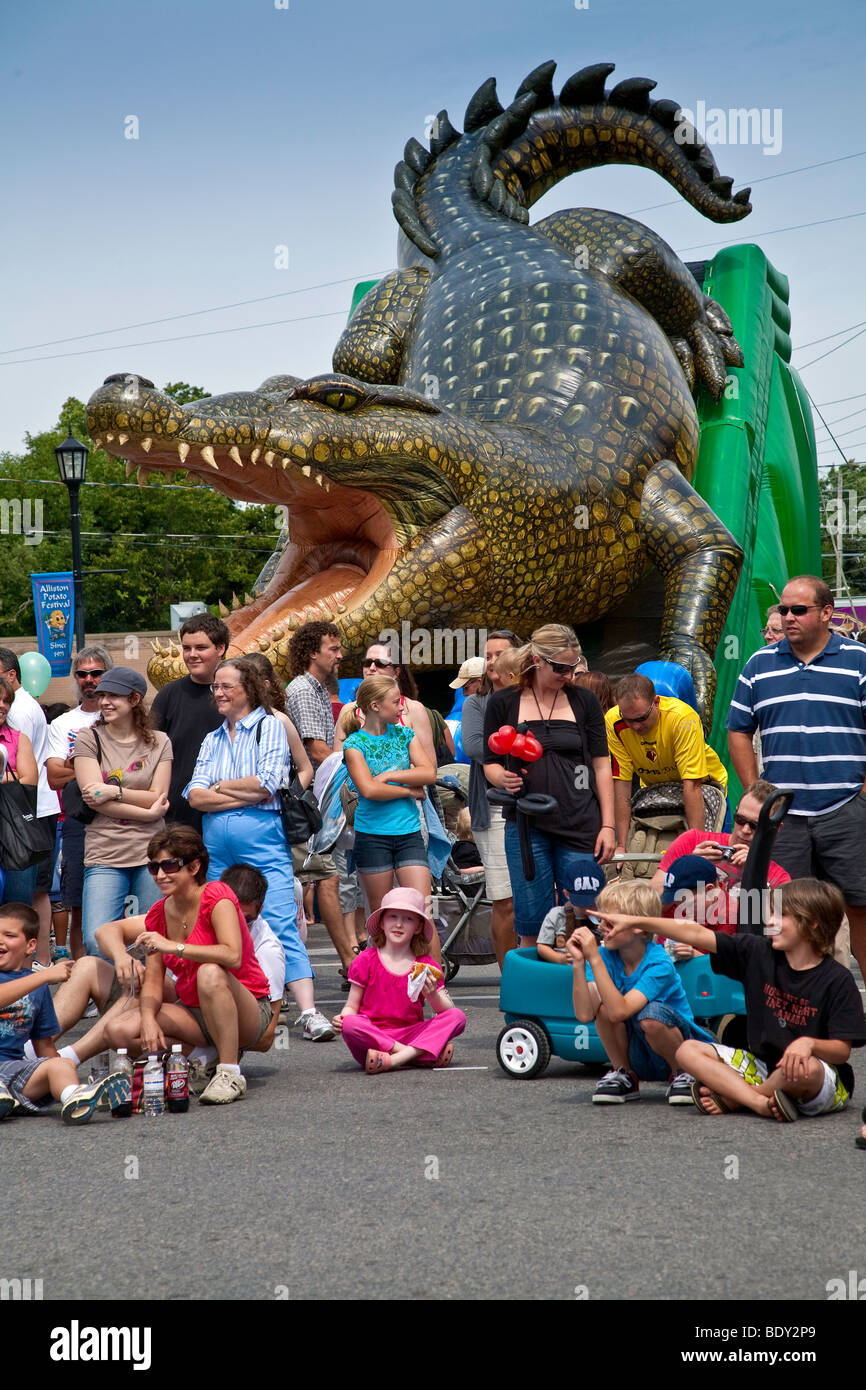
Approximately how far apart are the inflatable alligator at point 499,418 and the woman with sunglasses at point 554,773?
3.83 metres

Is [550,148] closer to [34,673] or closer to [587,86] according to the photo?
[587,86]

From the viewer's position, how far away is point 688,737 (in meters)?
6.86

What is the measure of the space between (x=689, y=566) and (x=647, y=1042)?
759 centimetres

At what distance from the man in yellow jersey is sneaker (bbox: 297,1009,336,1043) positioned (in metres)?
1.43

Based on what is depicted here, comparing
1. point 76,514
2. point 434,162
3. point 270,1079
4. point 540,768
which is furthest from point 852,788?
point 76,514

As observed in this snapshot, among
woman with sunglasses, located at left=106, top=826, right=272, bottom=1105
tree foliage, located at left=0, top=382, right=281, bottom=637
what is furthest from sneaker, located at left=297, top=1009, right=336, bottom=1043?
tree foliage, located at left=0, top=382, right=281, bottom=637

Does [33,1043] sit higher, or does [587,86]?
[587,86]

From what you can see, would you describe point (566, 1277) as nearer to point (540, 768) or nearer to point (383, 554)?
point (540, 768)

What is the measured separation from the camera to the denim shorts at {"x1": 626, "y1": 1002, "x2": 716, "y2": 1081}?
491 cm

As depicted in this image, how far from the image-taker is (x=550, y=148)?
14.9 meters

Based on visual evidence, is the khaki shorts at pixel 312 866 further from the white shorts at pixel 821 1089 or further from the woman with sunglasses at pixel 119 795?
the white shorts at pixel 821 1089

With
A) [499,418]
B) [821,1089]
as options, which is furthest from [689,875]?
[499,418]

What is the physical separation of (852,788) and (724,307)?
1152 cm
